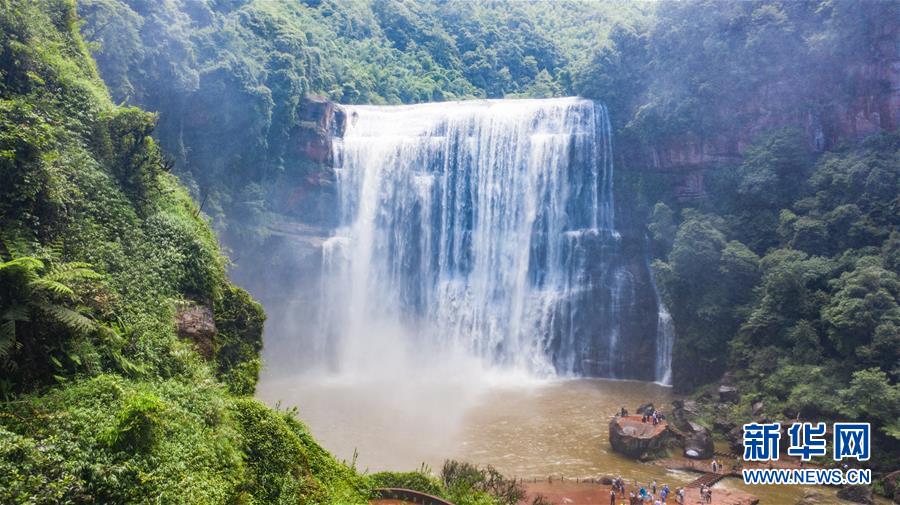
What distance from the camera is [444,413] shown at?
75.7 ft

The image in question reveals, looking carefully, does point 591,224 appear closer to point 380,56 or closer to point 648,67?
point 648,67

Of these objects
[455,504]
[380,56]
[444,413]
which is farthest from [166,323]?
[380,56]

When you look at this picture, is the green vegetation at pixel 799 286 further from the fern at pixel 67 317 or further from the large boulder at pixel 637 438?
the fern at pixel 67 317

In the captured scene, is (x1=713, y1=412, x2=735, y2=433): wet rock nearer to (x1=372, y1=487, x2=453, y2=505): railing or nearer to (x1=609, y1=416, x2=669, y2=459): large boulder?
(x1=609, y1=416, x2=669, y2=459): large boulder

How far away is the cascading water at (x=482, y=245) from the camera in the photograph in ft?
101

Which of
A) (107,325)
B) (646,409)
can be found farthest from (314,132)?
(107,325)

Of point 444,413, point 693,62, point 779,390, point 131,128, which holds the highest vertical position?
point 693,62

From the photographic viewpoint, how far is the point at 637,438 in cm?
1947

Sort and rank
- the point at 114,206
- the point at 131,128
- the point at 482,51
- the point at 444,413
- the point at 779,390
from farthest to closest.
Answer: the point at 482,51 → the point at 444,413 → the point at 779,390 → the point at 131,128 → the point at 114,206

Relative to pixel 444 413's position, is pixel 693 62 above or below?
above

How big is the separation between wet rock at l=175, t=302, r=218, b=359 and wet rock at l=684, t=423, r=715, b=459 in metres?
15.3

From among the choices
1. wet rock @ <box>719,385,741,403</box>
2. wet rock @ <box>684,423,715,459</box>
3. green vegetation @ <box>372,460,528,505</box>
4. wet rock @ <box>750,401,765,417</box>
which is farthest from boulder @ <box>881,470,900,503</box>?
green vegetation @ <box>372,460,528,505</box>

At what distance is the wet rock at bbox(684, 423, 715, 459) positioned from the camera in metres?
19.4

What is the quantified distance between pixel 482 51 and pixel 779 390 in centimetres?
3844
